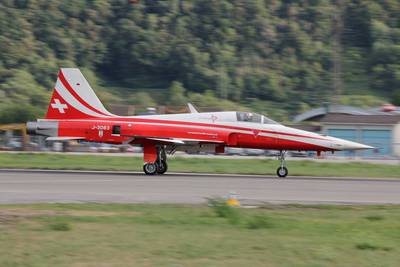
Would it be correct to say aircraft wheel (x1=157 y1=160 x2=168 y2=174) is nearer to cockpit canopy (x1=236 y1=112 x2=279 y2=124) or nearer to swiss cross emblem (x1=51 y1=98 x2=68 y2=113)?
cockpit canopy (x1=236 y1=112 x2=279 y2=124)

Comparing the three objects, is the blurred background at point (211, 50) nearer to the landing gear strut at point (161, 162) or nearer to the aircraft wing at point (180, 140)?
the landing gear strut at point (161, 162)

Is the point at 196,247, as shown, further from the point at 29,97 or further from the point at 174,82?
the point at 174,82

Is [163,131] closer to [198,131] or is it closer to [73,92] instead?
[198,131]

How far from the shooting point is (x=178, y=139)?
2766 centimetres

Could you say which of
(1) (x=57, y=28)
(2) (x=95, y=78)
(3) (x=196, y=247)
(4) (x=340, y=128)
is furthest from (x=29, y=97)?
(3) (x=196, y=247)

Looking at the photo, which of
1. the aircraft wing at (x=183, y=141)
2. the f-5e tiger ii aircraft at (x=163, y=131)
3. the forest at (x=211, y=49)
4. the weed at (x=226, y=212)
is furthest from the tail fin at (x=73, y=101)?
the forest at (x=211, y=49)

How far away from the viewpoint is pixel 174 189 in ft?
69.4

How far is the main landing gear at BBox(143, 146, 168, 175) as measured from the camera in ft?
90.9

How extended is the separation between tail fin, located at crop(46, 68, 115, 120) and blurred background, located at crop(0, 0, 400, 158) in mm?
72800

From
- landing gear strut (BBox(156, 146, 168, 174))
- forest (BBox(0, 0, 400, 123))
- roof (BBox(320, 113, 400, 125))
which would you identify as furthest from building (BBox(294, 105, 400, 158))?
forest (BBox(0, 0, 400, 123))

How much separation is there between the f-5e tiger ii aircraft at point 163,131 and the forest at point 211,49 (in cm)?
7586

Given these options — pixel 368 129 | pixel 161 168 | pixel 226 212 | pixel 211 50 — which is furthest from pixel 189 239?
pixel 211 50

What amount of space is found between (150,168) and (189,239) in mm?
15941

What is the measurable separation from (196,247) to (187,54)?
→ 349 feet
